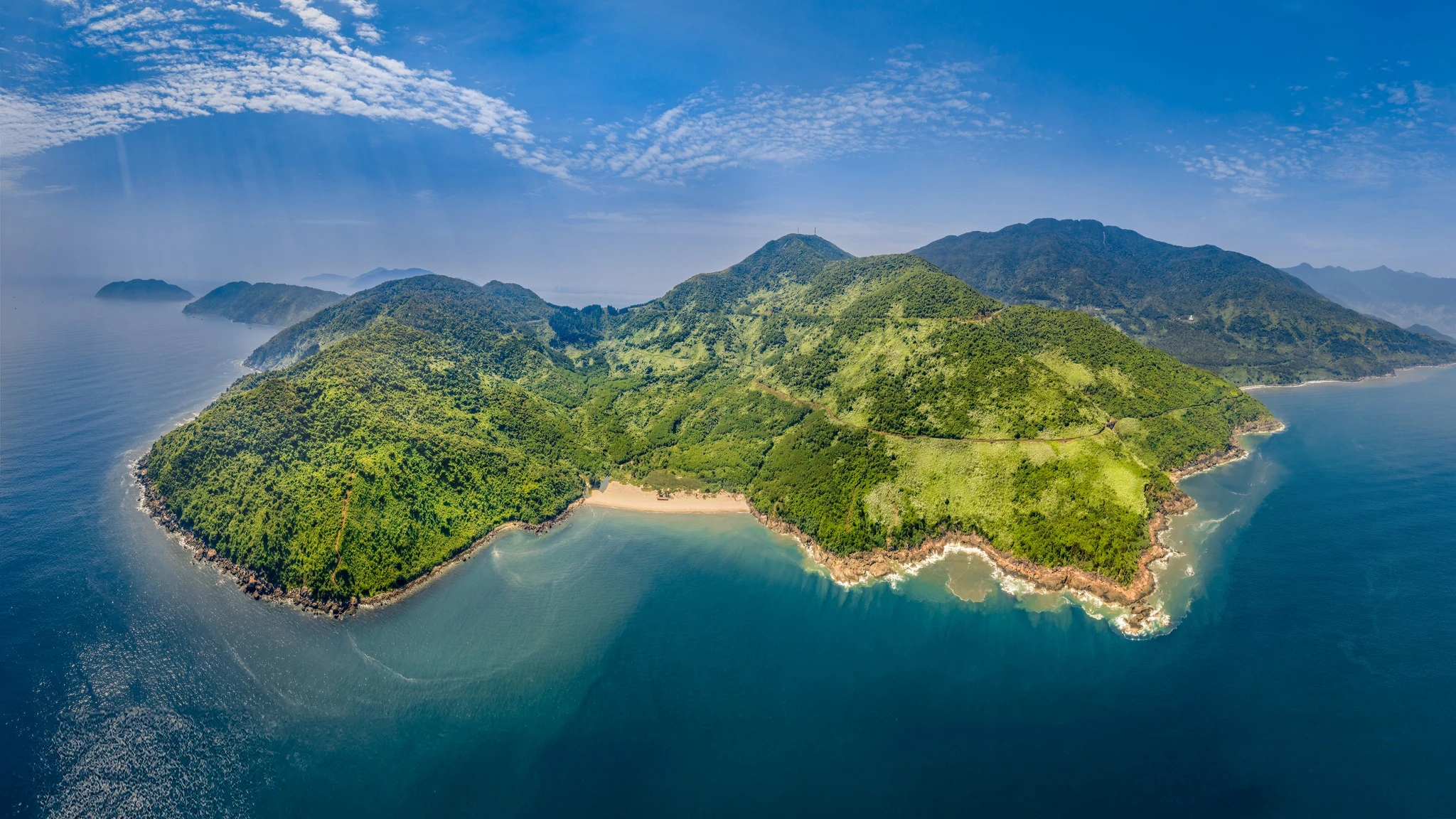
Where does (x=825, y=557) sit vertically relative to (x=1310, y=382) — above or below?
below

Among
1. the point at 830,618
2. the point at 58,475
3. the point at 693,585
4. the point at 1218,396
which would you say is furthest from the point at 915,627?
the point at 58,475

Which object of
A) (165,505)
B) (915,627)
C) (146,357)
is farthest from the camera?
(146,357)

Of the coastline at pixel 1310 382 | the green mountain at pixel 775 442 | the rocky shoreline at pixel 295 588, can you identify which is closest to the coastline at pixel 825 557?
the rocky shoreline at pixel 295 588

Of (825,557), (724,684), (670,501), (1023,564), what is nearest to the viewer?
(724,684)

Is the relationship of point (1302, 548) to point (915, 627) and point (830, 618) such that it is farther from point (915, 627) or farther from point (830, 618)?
point (830, 618)

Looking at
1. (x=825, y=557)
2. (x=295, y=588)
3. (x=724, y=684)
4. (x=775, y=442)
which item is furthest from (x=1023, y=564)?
(x=295, y=588)

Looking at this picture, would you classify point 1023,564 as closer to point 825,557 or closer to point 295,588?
point 825,557
